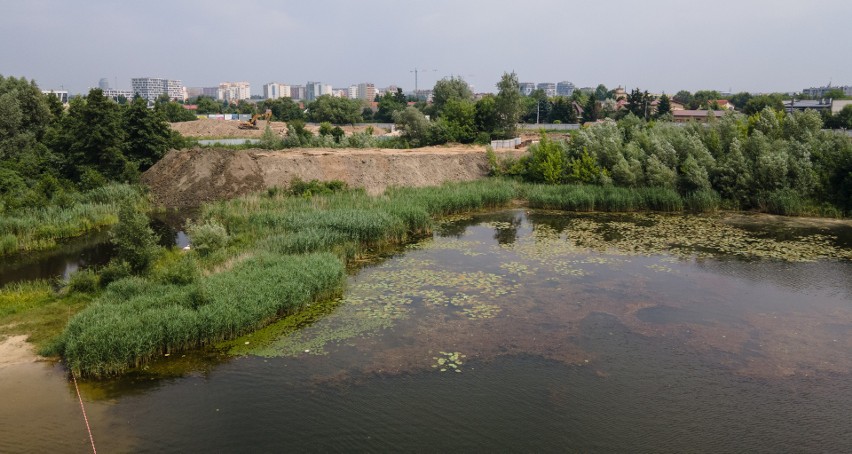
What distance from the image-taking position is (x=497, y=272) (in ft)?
60.5

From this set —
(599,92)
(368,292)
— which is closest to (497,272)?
(368,292)

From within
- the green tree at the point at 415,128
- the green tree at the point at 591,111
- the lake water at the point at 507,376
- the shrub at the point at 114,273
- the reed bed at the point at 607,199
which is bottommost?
the lake water at the point at 507,376

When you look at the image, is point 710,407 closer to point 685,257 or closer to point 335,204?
point 685,257

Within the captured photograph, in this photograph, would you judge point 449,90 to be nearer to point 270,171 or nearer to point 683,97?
point 270,171

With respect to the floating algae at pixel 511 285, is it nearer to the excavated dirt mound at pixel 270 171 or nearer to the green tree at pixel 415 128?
the excavated dirt mound at pixel 270 171

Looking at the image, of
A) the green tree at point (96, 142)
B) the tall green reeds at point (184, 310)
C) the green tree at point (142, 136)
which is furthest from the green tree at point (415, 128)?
the tall green reeds at point (184, 310)

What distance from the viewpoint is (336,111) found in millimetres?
78625

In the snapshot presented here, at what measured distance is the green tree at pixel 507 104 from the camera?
46.1m

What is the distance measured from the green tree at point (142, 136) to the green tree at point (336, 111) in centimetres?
4365

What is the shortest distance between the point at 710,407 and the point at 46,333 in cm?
1405

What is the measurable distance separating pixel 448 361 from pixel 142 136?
98.8 feet

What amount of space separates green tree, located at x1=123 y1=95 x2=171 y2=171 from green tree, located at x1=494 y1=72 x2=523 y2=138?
80.0 feet

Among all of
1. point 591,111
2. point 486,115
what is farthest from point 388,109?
point 486,115

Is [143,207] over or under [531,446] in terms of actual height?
over
